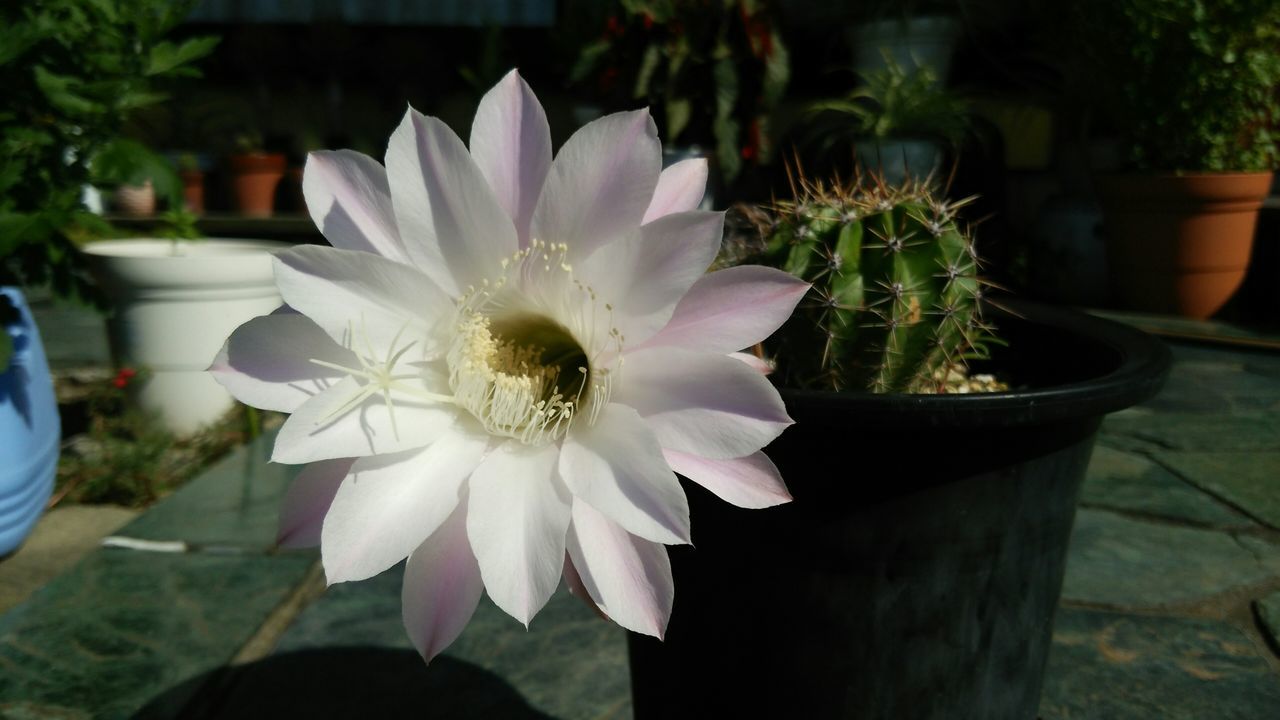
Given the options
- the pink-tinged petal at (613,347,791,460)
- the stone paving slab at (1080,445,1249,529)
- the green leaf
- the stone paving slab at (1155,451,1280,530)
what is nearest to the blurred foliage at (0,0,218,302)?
the green leaf

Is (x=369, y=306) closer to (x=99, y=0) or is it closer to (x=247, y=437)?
(x=99, y=0)

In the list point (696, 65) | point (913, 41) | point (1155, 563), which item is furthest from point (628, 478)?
point (913, 41)

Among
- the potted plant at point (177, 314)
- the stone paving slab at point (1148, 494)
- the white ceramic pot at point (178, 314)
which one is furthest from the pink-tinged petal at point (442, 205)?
the white ceramic pot at point (178, 314)

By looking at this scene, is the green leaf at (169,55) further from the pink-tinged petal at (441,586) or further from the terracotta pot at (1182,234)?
the terracotta pot at (1182,234)

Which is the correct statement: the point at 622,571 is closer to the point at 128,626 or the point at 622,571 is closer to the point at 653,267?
the point at 653,267

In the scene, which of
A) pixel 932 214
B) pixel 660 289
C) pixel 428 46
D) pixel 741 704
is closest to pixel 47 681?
pixel 741 704
